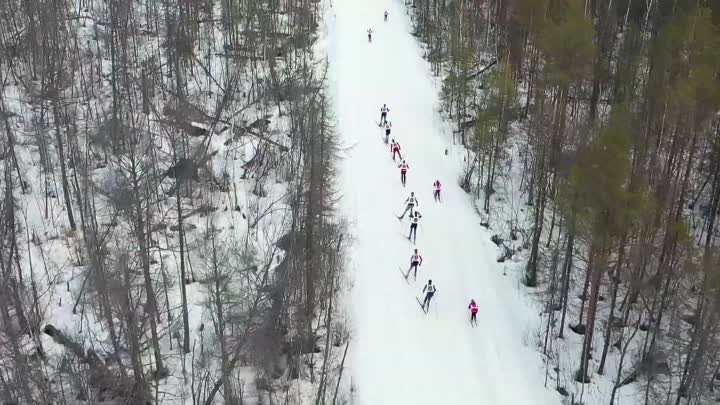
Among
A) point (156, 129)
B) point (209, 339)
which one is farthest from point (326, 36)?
point (209, 339)

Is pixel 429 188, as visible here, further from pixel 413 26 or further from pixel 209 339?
pixel 413 26

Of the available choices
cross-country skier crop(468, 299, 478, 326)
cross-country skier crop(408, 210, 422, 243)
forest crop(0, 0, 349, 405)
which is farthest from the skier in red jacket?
cross-country skier crop(468, 299, 478, 326)

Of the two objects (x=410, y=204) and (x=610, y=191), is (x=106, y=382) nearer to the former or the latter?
(x=410, y=204)

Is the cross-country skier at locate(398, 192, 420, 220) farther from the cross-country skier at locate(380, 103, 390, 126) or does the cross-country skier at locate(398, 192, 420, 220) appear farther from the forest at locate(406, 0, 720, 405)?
the cross-country skier at locate(380, 103, 390, 126)

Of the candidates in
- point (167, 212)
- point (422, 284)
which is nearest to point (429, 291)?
point (422, 284)

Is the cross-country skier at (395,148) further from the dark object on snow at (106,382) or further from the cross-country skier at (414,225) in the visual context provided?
the dark object on snow at (106,382)

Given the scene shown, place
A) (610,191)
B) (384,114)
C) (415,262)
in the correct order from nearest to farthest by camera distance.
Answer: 1. (610,191)
2. (415,262)
3. (384,114)

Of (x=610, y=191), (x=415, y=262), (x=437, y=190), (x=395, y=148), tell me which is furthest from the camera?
(x=395, y=148)
